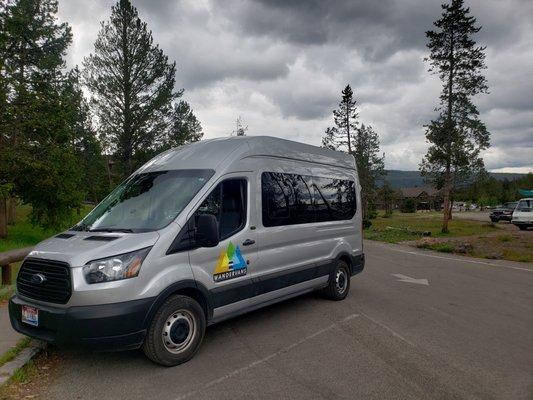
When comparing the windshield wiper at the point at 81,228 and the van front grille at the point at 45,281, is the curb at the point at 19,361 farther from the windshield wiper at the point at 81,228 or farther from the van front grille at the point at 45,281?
the windshield wiper at the point at 81,228

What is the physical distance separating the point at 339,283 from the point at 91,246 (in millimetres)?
4686

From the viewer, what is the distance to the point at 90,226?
4.98 meters

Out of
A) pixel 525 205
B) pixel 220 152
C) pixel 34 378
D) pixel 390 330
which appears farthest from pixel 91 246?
pixel 525 205

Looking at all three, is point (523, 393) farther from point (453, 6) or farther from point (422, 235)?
point (453, 6)

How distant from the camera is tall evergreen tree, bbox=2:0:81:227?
1877cm

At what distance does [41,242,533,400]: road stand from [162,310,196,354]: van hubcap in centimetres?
23

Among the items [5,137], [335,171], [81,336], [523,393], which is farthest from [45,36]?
[523,393]

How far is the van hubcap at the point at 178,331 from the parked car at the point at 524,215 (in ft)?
94.1

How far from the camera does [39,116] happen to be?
753 inches

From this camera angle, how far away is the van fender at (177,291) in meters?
4.14

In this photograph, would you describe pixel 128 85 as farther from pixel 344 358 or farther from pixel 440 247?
pixel 344 358

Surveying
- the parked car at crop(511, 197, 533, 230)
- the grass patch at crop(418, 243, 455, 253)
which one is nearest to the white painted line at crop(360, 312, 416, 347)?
the grass patch at crop(418, 243, 455, 253)

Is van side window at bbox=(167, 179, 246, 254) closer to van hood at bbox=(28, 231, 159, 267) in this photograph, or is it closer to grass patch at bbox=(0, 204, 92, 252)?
van hood at bbox=(28, 231, 159, 267)

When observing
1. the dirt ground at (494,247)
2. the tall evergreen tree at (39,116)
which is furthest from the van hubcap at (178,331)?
the tall evergreen tree at (39,116)
